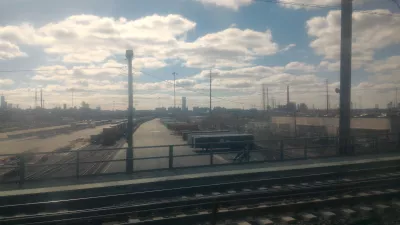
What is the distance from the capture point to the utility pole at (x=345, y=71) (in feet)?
47.5

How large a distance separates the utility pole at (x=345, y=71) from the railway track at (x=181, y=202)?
594 centimetres

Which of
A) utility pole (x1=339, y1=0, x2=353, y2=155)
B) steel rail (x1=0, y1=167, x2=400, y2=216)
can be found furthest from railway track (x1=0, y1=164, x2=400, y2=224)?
utility pole (x1=339, y1=0, x2=353, y2=155)

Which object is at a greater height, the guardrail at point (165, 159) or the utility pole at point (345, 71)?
the utility pole at point (345, 71)

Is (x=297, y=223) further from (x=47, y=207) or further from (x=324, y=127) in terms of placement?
(x=324, y=127)

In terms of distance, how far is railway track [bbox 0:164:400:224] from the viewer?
5879 millimetres

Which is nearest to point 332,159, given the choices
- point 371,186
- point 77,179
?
point 371,186

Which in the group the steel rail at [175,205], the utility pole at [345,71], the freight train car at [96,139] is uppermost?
the utility pole at [345,71]

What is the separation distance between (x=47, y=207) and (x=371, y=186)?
7601 millimetres

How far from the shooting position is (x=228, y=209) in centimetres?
669

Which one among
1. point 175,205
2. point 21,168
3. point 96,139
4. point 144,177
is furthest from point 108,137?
point 175,205

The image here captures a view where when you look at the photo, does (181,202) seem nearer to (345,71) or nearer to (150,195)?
(150,195)

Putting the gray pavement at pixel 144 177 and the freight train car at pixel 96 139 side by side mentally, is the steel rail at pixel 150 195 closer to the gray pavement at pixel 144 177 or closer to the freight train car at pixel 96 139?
the gray pavement at pixel 144 177

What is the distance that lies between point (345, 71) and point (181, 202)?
36.8 ft

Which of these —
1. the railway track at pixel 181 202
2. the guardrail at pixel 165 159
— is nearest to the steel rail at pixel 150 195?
the railway track at pixel 181 202
